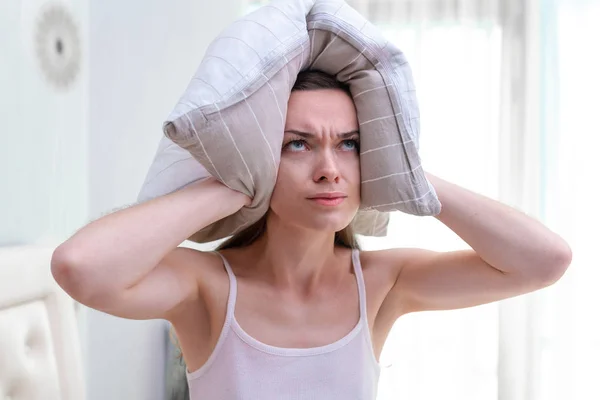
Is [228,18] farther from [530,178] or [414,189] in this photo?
[414,189]

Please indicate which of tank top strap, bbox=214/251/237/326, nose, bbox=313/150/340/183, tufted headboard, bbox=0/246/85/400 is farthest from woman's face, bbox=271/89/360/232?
tufted headboard, bbox=0/246/85/400

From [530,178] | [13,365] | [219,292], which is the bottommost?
[13,365]

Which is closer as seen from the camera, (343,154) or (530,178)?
(343,154)

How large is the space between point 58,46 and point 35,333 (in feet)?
2.59

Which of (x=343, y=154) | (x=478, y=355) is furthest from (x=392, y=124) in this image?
(x=478, y=355)

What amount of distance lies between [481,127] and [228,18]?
3.79 feet

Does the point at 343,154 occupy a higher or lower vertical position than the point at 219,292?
higher

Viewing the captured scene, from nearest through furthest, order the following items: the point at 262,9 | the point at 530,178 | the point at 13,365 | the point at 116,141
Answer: the point at 262,9, the point at 13,365, the point at 116,141, the point at 530,178

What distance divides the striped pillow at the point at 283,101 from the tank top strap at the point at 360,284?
0.59 feet

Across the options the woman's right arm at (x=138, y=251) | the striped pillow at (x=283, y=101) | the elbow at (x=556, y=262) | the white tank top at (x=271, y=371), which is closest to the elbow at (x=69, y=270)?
the woman's right arm at (x=138, y=251)

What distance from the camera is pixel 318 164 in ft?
3.53

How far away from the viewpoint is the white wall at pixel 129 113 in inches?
80.4

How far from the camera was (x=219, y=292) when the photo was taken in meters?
1.17

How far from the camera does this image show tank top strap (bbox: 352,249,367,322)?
1221 millimetres
